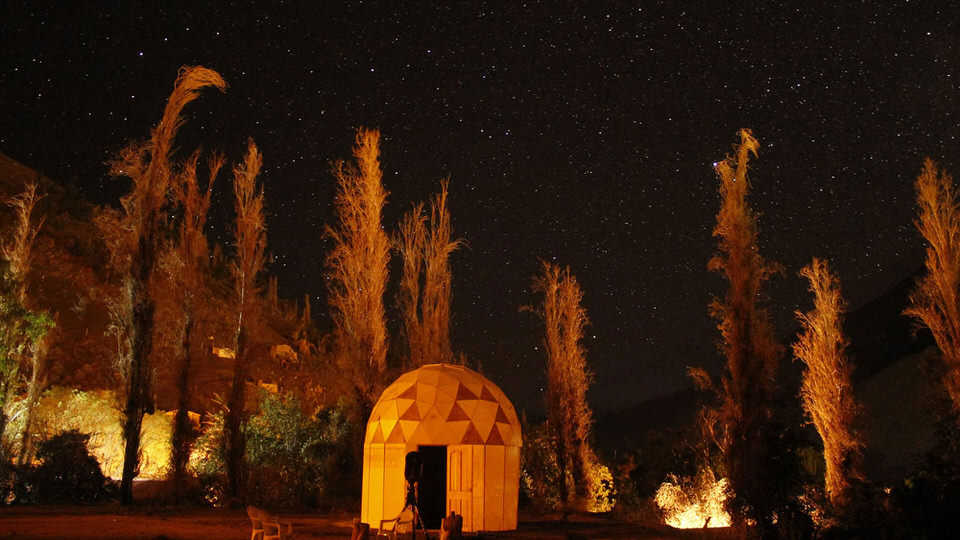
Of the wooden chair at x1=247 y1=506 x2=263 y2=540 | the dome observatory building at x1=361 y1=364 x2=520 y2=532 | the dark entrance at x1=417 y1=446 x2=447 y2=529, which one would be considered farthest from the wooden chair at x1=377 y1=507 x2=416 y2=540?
the dark entrance at x1=417 y1=446 x2=447 y2=529

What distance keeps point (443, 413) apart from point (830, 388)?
32.1 feet

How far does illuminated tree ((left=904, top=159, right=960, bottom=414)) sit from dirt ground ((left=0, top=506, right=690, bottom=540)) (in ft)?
26.0

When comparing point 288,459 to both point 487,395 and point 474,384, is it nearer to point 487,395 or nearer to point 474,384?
point 474,384

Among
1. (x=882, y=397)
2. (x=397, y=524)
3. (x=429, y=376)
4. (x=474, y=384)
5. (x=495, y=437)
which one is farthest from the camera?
(x=882, y=397)

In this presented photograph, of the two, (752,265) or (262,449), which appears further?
(262,449)

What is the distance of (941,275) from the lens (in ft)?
56.9

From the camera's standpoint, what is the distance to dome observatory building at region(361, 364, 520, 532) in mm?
14039

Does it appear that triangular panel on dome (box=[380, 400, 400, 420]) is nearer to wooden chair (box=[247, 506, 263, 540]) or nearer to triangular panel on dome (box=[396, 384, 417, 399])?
triangular panel on dome (box=[396, 384, 417, 399])

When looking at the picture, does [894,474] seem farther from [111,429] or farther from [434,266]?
[111,429]

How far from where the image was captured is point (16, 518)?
13312 mm

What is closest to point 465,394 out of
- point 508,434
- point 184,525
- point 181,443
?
point 508,434

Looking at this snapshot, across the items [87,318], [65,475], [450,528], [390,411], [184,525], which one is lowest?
[184,525]

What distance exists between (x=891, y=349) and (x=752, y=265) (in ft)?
122

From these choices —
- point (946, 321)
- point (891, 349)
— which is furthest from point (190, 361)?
point (891, 349)
